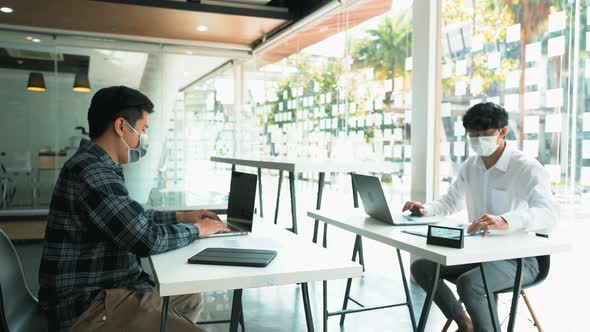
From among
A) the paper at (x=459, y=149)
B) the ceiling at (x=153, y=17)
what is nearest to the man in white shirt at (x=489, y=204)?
the paper at (x=459, y=149)

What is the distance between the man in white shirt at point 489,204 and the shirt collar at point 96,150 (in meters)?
1.49

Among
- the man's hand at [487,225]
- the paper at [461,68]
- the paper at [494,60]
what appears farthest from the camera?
the paper at [461,68]

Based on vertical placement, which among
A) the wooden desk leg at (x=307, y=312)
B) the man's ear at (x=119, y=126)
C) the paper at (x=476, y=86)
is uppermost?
the paper at (x=476, y=86)

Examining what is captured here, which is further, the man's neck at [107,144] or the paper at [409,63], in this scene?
the paper at [409,63]

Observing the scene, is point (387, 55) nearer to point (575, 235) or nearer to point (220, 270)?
point (575, 235)

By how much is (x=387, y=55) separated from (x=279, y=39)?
262 centimetres

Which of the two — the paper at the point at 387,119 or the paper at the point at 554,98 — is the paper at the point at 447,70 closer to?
the paper at the point at 387,119

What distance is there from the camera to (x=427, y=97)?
12.5 feet

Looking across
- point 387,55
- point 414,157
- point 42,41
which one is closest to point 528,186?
point 414,157

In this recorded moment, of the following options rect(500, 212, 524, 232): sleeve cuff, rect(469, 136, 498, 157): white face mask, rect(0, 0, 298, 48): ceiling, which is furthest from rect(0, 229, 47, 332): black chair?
rect(0, 0, 298, 48): ceiling

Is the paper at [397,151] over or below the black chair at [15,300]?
over

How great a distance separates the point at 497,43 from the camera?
3297 mm

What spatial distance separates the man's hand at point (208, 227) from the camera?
197 centimetres

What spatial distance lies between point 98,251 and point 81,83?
18.8 ft
